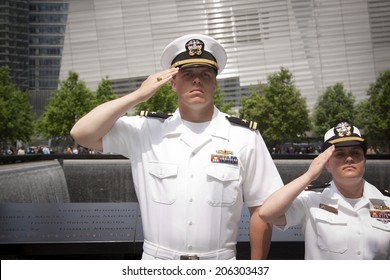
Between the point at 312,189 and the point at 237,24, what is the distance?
43634 mm

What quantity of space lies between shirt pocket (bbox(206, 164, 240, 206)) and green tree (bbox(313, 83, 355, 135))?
3168 cm

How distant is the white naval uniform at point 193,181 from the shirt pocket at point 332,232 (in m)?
0.27

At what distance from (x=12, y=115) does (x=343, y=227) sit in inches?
1132

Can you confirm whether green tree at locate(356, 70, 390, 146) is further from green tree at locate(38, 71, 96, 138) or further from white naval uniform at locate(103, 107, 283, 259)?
white naval uniform at locate(103, 107, 283, 259)

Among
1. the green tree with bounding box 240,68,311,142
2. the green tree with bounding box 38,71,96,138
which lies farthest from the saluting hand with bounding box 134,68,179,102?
the green tree with bounding box 38,71,96,138

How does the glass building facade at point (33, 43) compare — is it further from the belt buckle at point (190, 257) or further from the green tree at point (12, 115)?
the belt buckle at point (190, 257)

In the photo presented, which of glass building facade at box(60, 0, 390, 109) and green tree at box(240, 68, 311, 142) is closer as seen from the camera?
green tree at box(240, 68, 311, 142)

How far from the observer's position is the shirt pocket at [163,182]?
199 cm

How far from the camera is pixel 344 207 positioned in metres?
2.03

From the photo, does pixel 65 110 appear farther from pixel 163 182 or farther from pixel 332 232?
pixel 332 232

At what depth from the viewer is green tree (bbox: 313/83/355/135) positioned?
107ft

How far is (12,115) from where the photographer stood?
27.6m

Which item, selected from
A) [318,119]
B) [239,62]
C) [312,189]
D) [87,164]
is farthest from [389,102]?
[312,189]

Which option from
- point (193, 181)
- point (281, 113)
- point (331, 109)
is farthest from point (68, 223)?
point (331, 109)
